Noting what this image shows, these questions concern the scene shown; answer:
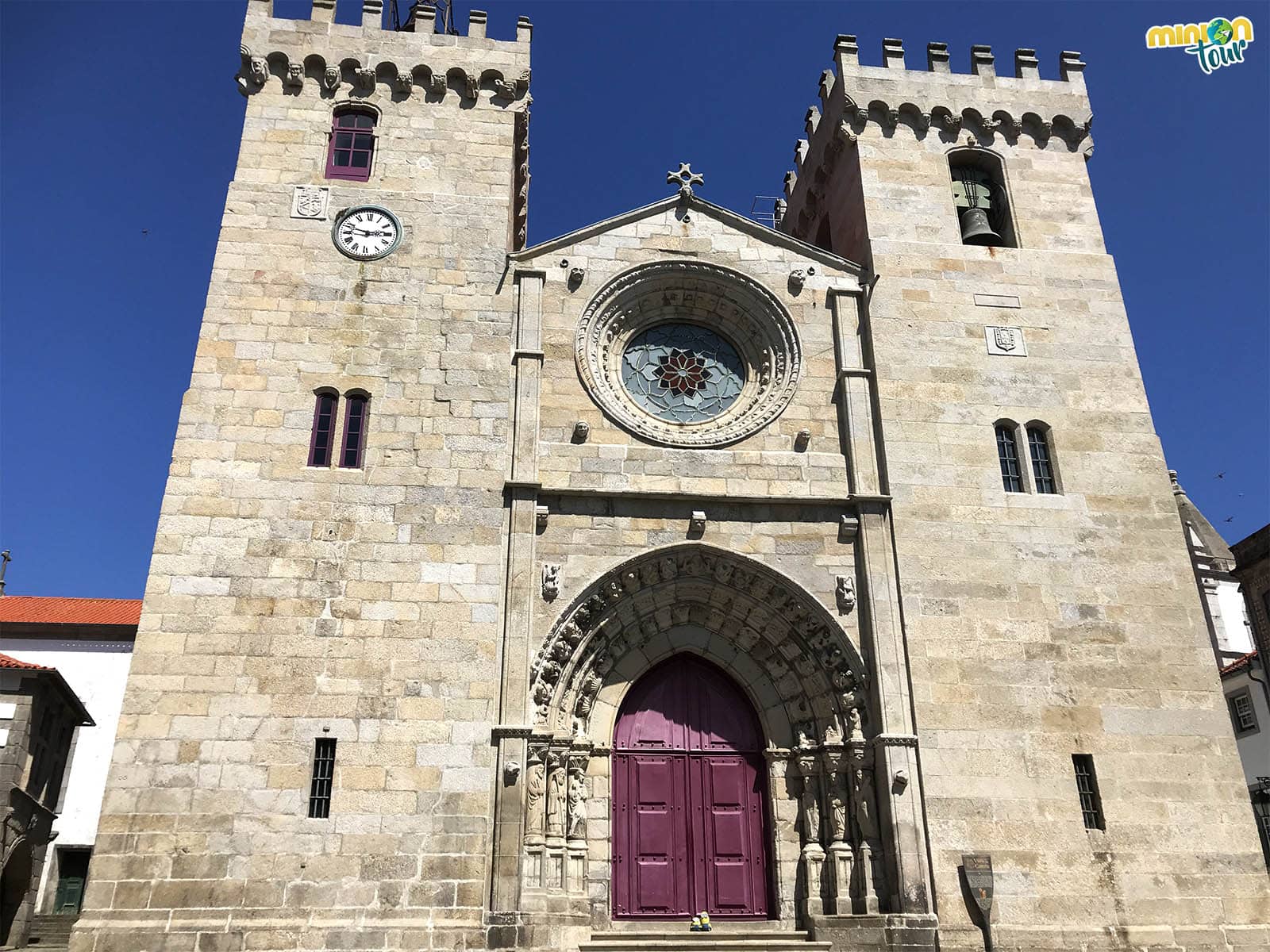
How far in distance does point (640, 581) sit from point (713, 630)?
1301mm

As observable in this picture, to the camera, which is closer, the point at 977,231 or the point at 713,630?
the point at 713,630

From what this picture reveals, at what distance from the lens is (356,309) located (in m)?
14.3

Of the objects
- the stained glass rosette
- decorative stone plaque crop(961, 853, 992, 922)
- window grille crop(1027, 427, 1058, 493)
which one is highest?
the stained glass rosette

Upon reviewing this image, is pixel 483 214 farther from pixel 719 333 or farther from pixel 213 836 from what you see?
pixel 213 836

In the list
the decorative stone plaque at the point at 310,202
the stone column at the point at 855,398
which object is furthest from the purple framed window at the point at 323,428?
the stone column at the point at 855,398

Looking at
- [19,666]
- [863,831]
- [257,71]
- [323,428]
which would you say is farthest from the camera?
[19,666]

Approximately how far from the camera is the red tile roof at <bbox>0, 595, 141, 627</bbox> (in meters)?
27.0

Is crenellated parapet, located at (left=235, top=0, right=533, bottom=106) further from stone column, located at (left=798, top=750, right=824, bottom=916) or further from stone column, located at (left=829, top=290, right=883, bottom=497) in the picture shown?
stone column, located at (left=798, top=750, right=824, bottom=916)

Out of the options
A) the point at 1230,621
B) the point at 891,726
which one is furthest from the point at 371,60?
the point at 1230,621

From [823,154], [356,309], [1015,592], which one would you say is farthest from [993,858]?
[823,154]

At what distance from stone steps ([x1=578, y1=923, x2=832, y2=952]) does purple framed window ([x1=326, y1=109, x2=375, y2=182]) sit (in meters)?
11.0

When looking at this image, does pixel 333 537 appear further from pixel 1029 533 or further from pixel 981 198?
pixel 981 198

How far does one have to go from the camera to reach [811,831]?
12.7m

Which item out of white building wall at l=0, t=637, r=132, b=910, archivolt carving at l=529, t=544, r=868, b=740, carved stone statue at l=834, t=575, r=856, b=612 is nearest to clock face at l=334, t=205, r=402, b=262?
archivolt carving at l=529, t=544, r=868, b=740
